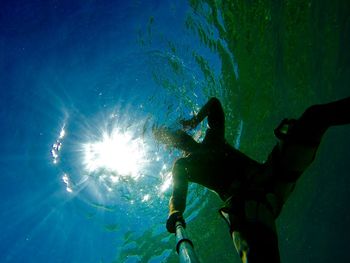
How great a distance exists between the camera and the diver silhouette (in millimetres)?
2428

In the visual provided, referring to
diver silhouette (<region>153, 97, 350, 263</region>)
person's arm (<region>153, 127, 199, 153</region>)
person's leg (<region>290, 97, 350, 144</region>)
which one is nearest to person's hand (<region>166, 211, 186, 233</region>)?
diver silhouette (<region>153, 97, 350, 263</region>)

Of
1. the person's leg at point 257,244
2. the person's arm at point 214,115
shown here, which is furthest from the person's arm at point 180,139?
the person's leg at point 257,244

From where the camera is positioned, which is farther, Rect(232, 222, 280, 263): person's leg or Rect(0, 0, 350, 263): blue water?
Rect(0, 0, 350, 263): blue water

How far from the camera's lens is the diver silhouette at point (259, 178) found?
7.97ft

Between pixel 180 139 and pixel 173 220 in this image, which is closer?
pixel 173 220

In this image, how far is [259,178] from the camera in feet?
10.0

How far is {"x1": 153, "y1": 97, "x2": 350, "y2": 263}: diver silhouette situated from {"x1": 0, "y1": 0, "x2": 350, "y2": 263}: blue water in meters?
6.47

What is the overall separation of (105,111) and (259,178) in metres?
7.65

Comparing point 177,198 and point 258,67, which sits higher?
Result: point 258,67

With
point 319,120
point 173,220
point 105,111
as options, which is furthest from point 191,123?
point 105,111

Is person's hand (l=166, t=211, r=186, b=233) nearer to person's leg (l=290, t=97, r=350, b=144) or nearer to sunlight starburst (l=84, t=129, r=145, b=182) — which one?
person's leg (l=290, t=97, r=350, b=144)

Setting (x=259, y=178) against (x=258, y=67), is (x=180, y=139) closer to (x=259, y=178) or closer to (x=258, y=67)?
(x=259, y=178)

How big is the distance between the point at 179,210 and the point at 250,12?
979cm

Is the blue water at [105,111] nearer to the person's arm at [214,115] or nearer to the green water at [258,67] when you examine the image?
the green water at [258,67]
